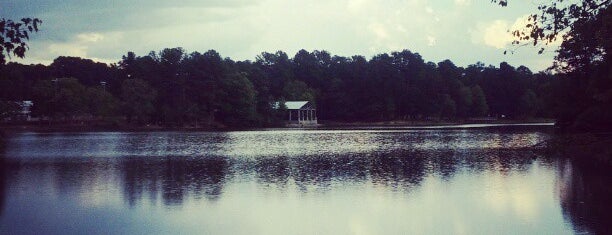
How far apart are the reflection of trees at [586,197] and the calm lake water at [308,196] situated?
3 centimetres

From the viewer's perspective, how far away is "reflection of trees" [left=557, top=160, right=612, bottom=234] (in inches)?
566

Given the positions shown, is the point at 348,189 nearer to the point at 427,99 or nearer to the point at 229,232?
the point at 229,232

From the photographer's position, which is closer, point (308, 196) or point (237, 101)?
point (308, 196)

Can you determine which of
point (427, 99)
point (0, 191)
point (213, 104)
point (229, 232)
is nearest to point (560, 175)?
point (229, 232)

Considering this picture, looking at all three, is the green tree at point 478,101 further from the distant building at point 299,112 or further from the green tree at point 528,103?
the distant building at point 299,112

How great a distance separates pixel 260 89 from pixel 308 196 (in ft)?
324

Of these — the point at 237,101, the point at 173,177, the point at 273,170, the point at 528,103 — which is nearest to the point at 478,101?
the point at 528,103

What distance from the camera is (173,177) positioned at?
1005 inches

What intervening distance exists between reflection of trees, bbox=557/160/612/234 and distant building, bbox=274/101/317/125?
89.5 metres

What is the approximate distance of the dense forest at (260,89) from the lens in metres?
102

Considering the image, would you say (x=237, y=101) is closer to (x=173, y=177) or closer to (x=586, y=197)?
(x=173, y=177)

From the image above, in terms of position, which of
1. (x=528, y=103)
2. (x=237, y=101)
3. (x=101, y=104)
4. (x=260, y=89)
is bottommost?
(x=528, y=103)

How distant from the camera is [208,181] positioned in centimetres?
2394

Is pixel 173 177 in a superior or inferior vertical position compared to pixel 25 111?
inferior
